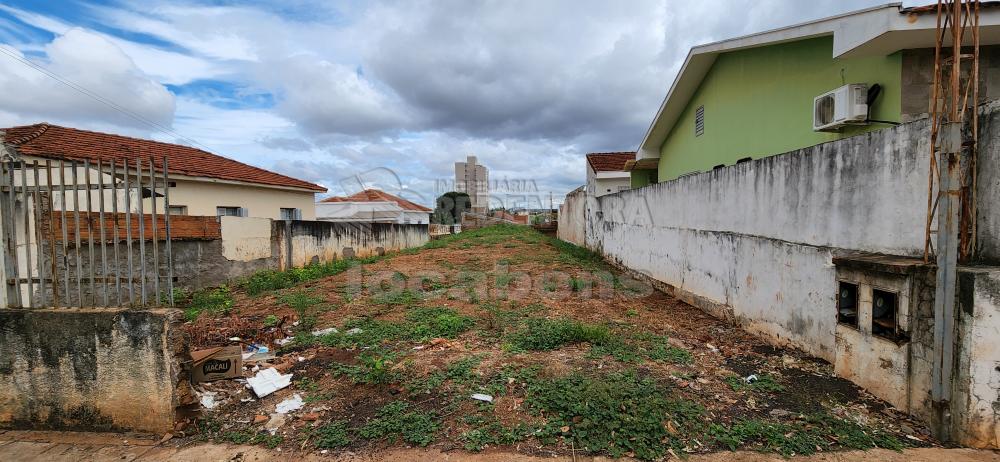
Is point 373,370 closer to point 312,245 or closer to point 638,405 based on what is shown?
point 638,405

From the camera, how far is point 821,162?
3.96 metres

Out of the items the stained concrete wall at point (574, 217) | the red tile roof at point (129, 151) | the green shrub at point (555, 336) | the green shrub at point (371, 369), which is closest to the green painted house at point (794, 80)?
the green shrub at point (555, 336)

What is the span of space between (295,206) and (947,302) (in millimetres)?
18175

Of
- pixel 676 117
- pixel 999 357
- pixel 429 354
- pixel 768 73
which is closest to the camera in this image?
pixel 999 357

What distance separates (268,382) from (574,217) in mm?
16990

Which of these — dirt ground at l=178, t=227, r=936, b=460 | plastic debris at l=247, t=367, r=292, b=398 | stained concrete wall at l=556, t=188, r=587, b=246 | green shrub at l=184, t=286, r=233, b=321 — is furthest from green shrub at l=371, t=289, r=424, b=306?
stained concrete wall at l=556, t=188, r=587, b=246

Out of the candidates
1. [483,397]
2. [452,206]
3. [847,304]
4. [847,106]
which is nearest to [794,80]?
[847,106]

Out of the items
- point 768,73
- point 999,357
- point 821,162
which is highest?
point 768,73

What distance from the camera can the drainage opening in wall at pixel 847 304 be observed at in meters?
Result: 3.39

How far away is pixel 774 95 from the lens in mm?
6762

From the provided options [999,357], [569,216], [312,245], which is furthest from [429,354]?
[569,216]

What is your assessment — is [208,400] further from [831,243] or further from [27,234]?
[831,243]

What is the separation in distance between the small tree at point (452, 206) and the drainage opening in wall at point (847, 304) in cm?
4272

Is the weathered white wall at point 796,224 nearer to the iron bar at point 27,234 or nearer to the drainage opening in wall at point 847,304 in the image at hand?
the drainage opening in wall at point 847,304
